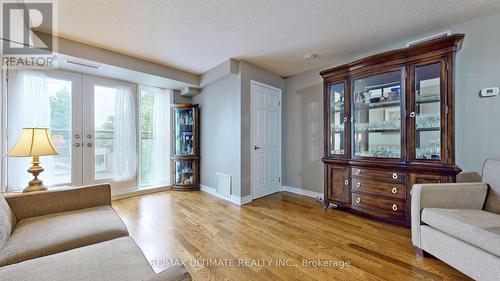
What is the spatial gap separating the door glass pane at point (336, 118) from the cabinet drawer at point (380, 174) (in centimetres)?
38

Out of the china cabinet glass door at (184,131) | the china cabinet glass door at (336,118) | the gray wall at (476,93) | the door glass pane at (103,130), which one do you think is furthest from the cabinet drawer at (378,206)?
the door glass pane at (103,130)

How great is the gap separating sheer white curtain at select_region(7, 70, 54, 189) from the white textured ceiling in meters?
1.04

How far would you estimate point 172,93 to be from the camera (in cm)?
449

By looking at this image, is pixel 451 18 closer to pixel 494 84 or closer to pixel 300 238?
pixel 494 84

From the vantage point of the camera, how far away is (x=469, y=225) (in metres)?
1.50

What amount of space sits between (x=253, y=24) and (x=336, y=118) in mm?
1779

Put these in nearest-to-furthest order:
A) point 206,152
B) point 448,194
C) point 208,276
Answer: point 208,276 → point 448,194 → point 206,152

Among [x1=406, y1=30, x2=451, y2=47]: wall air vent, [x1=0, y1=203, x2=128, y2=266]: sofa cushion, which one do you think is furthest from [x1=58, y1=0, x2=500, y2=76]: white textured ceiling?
[x1=0, y1=203, x2=128, y2=266]: sofa cushion

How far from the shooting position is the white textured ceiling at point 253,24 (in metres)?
2.02

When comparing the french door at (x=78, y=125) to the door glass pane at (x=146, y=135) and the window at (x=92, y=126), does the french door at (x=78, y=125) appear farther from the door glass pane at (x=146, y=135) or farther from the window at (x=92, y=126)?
the door glass pane at (x=146, y=135)

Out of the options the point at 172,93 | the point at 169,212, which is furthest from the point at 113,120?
the point at 169,212

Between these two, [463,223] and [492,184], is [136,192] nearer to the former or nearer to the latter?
[463,223]

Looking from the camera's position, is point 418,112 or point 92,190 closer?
point 92,190

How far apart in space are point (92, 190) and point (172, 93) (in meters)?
2.96
